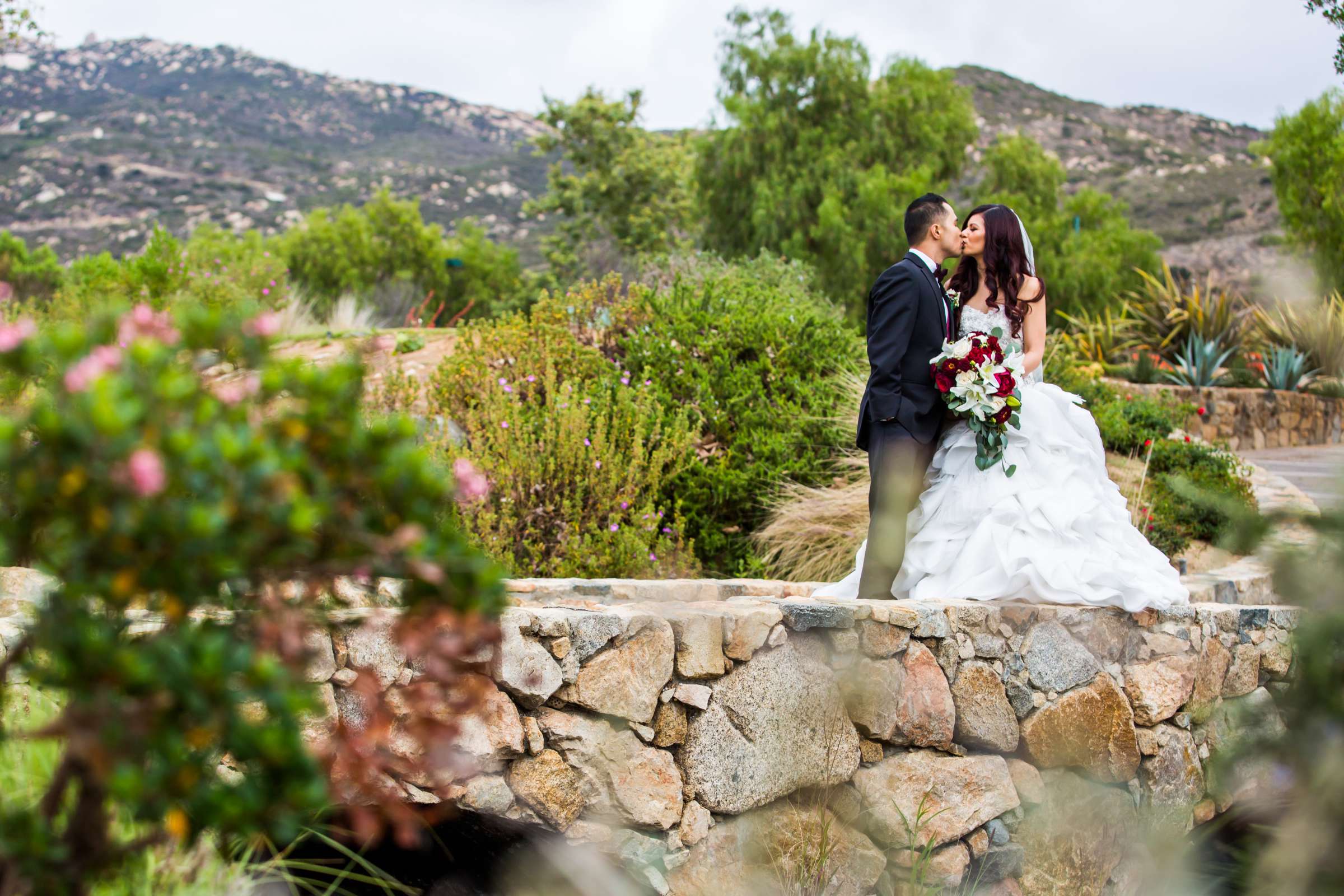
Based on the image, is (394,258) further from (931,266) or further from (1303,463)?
(931,266)

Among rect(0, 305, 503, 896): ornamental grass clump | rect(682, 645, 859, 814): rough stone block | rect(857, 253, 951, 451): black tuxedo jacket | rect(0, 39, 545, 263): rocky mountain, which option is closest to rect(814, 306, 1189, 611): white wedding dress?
rect(857, 253, 951, 451): black tuxedo jacket

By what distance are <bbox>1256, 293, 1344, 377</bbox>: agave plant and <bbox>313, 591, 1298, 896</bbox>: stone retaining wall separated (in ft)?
38.6

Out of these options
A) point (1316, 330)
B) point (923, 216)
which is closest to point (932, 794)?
point (923, 216)

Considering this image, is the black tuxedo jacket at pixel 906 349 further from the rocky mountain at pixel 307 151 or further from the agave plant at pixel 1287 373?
the rocky mountain at pixel 307 151

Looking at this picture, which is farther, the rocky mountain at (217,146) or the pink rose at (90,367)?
the rocky mountain at (217,146)

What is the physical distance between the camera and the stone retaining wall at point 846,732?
10.6 ft

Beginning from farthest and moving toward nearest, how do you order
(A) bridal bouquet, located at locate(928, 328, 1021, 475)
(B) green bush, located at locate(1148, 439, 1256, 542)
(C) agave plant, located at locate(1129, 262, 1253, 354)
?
1. (C) agave plant, located at locate(1129, 262, 1253, 354)
2. (B) green bush, located at locate(1148, 439, 1256, 542)
3. (A) bridal bouquet, located at locate(928, 328, 1021, 475)

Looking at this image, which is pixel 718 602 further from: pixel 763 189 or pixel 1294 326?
pixel 763 189

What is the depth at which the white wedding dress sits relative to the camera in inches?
166

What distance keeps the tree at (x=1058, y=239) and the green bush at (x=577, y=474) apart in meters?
15.5

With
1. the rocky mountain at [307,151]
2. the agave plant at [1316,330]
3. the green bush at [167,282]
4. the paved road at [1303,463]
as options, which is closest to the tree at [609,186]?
the green bush at [167,282]

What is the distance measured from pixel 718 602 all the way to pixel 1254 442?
12656mm

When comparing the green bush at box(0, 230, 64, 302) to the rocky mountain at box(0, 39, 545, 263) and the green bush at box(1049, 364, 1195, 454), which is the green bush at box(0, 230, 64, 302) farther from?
the green bush at box(1049, 364, 1195, 454)

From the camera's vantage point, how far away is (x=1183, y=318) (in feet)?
49.3
